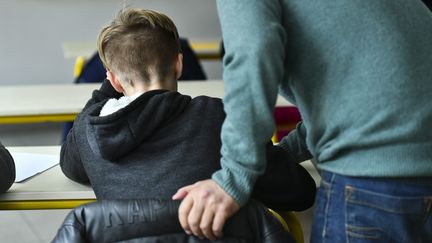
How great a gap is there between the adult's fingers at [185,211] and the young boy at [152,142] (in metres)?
0.20

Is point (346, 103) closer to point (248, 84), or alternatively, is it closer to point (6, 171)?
point (248, 84)

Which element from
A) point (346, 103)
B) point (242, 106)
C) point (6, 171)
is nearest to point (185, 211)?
point (242, 106)

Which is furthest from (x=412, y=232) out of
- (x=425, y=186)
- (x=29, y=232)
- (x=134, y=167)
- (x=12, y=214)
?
(x=12, y=214)

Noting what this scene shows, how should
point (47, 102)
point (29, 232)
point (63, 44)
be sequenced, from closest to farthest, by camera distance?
1. point (47, 102)
2. point (29, 232)
3. point (63, 44)

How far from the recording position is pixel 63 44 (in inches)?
203

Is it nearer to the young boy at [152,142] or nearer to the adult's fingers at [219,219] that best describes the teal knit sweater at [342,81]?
the adult's fingers at [219,219]

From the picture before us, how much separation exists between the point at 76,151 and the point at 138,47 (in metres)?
0.30

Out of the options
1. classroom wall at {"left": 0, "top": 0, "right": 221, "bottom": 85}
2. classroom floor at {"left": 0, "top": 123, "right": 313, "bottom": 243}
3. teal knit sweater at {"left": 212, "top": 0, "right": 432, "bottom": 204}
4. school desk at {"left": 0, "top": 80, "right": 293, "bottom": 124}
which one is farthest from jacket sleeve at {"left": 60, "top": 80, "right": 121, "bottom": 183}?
classroom wall at {"left": 0, "top": 0, "right": 221, "bottom": 85}

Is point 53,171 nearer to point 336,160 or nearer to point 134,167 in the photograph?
point 134,167

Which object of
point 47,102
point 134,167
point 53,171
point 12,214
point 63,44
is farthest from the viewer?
point 63,44

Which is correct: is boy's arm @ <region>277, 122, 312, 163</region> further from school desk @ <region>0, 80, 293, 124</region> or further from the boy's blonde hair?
school desk @ <region>0, 80, 293, 124</region>

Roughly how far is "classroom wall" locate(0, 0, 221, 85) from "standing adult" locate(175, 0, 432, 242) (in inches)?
166

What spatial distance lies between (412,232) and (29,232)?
2.74m

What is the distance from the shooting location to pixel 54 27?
5141mm
